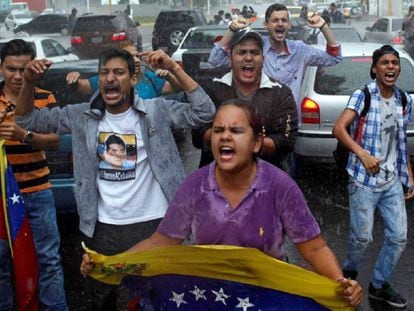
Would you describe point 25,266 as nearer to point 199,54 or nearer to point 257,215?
point 257,215

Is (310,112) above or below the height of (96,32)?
below

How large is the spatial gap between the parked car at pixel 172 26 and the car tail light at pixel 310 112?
17.3 metres

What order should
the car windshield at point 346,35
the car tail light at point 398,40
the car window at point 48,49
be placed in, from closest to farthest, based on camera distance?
the car windshield at point 346,35, the car window at point 48,49, the car tail light at point 398,40

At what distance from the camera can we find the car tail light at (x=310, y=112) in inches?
314

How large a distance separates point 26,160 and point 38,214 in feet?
1.05

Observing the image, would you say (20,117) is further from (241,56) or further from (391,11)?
(391,11)

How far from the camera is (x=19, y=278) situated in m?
4.12

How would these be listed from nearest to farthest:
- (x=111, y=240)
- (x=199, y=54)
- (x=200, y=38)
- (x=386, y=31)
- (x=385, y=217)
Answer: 1. (x=111, y=240)
2. (x=385, y=217)
3. (x=199, y=54)
4. (x=200, y=38)
5. (x=386, y=31)

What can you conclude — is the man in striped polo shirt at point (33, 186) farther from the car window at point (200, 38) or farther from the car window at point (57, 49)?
the car window at point (57, 49)

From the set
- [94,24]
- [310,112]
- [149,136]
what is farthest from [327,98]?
[94,24]

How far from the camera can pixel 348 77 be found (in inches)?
325

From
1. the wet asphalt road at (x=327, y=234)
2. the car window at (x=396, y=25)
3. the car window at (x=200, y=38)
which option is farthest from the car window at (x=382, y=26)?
Answer: the wet asphalt road at (x=327, y=234)

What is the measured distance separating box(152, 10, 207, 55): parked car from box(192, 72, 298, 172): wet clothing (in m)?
20.9

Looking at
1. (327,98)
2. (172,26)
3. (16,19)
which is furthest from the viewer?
(16,19)
